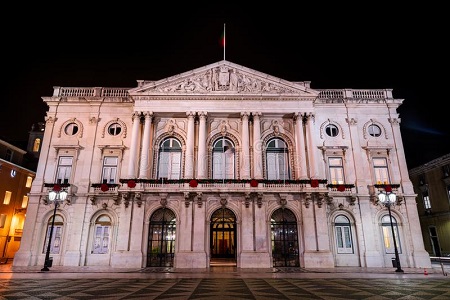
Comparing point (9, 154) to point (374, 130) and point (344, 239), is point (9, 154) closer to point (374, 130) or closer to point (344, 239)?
point (344, 239)

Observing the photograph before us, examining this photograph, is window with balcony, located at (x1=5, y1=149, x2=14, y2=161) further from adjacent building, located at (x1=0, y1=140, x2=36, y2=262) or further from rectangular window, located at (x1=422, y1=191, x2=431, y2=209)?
rectangular window, located at (x1=422, y1=191, x2=431, y2=209)

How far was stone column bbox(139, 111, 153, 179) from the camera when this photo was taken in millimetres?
25094

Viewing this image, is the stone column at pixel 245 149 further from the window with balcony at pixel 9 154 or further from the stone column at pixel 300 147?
the window with balcony at pixel 9 154

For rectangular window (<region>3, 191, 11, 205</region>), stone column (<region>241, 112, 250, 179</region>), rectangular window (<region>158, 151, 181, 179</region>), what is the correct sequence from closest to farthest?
stone column (<region>241, 112, 250, 179</region>) → rectangular window (<region>158, 151, 181, 179</region>) → rectangular window (<region>3, 191, 11, 205</region>)

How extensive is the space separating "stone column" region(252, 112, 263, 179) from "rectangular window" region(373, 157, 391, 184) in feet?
34.4

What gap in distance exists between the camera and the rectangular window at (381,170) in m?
26.4

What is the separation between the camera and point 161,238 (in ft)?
78.6

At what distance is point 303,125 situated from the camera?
26.9m

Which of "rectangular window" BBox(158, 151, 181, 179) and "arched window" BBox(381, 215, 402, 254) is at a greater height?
"rectangular window" BBox(158, 151, 181, 179)

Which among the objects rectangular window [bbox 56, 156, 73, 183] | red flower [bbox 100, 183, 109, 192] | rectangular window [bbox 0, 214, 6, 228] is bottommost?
rectangular window [bbox 0, 214, 6, 228]

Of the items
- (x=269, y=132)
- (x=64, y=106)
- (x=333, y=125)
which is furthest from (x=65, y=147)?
(x=333, y=125)

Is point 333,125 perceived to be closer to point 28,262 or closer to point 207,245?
point 207,245

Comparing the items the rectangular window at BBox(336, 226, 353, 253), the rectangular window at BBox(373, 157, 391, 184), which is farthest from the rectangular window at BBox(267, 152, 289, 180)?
the rectangular window at BBox(373, 157, 391, 184)

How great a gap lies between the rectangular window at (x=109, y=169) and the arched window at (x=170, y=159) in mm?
3985
